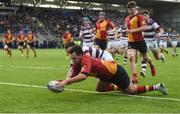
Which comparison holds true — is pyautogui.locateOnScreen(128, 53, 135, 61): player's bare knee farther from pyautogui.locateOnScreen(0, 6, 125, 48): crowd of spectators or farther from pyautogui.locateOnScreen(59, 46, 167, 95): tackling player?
pyautogui.locateOnScreen(0, 6, 125, 48): crowd of spectators

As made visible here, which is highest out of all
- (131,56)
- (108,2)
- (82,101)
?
(131,56)

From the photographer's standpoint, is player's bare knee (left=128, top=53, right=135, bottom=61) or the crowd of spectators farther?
the crowd of spectators

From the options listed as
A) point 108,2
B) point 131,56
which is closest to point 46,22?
point 108,2

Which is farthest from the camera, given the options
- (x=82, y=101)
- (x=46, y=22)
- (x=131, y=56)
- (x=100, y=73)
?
(x=46, y=22)

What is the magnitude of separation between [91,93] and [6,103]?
2360mm

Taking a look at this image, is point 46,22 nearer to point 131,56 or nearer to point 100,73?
point 131,56

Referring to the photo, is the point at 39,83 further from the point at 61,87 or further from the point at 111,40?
the point at 111,40

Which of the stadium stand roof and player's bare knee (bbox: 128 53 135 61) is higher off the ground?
player's bare knee (bbox: 128 53 135 61)

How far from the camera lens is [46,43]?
201ft

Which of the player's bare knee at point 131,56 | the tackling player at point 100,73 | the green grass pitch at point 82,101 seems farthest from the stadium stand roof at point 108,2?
the tackling player at point 100,73

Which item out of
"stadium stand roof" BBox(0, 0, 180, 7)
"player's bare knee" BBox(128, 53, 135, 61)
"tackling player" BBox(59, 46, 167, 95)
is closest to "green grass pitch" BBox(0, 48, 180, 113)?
"tackling player" BBox(59, 46, 167, 95)

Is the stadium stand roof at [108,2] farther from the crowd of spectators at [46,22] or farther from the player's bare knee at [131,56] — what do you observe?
the player's bare knee at [131,56]

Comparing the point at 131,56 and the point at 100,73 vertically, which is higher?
the point at 100,73

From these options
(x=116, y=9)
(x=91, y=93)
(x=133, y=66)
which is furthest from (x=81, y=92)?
(x=116, y=9)
